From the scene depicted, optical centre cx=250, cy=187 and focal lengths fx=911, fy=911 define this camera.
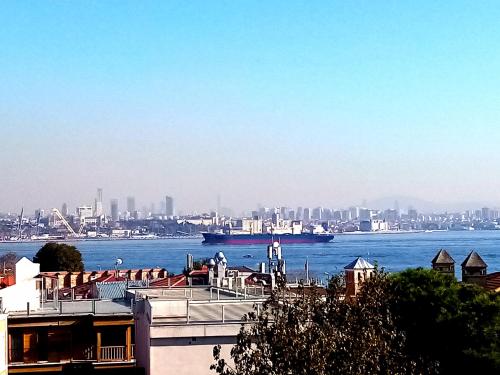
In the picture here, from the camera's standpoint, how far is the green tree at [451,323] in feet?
66.3

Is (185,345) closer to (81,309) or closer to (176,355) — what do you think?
(176,355)

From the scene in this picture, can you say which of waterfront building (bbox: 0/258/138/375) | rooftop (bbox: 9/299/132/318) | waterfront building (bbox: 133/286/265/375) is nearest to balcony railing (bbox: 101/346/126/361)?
waterfront building (bbox: 0/258/138/375)

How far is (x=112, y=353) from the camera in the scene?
24266 mm

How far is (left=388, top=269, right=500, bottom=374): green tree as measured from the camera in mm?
20203

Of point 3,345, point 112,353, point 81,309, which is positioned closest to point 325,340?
point 3,345

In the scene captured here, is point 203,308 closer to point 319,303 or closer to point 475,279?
point 319,303

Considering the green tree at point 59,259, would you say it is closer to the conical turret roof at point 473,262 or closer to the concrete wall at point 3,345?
the conical turret roof at point 473,262

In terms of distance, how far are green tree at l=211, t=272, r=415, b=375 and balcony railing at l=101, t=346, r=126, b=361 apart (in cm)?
1253

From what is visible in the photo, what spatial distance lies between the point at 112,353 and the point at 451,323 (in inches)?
353

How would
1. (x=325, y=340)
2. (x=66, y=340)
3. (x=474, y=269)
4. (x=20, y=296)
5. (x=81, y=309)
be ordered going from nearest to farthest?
(x=325, y=340) < (x=66, y=340) < (x=20, y=296) < (x=81, y=309) < (x=474, y=269)

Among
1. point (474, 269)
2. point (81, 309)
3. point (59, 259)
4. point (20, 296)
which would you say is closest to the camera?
point (20, 296)

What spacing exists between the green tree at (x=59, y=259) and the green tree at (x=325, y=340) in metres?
61.5

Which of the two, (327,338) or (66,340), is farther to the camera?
(66,340)

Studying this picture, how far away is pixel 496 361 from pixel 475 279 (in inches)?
437
